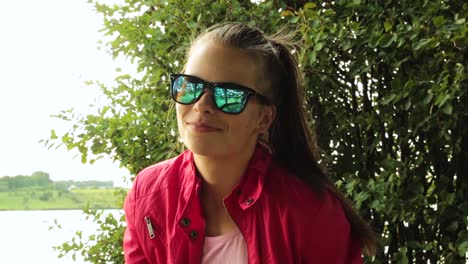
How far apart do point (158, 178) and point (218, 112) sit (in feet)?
0.92

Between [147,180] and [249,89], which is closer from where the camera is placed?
[249,89]

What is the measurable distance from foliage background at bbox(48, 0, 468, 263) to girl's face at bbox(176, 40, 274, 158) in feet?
1.60

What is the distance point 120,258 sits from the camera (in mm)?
2234

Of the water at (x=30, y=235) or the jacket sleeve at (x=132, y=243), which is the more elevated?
the jacket sleeve at (x=132, y=243)

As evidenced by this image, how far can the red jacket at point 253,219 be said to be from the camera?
147 cm

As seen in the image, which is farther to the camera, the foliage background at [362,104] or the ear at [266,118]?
the foliage background at [362,104]

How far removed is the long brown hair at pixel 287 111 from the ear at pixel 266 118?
22 mm

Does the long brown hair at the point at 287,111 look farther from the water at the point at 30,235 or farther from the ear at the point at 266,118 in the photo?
the water at the point at 30,235

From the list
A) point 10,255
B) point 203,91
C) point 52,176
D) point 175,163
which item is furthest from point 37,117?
point 203,91

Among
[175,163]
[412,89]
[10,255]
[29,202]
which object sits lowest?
[10,255]

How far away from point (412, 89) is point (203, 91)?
28.1 inches

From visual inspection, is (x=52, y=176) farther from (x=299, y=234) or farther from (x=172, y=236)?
(x=299, y=234)

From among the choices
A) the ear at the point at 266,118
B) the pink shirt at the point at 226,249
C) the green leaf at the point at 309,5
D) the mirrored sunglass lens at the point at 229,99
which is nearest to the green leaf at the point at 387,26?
the green leaf at the point at 309,5

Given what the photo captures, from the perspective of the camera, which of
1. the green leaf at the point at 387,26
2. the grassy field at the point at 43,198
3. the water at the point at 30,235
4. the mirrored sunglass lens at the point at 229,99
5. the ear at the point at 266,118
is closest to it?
the mirrored sunglass lens at the point at 229,99
